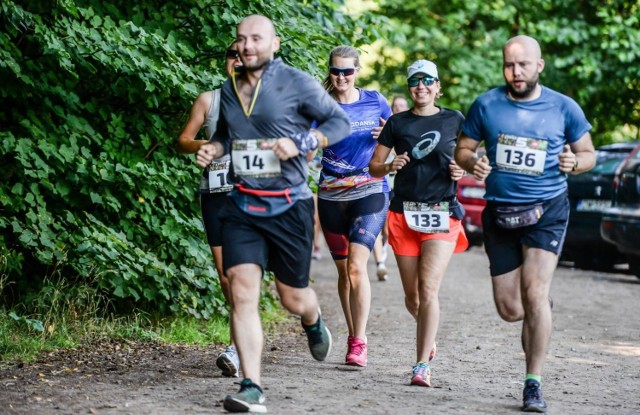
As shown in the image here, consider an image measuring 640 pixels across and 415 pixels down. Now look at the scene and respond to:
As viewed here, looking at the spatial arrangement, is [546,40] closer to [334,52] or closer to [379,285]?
[379,285]

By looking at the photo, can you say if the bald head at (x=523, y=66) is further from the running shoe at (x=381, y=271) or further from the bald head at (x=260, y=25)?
the running shoe at (x=381, y=271)

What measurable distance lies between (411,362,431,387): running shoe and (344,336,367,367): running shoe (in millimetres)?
824

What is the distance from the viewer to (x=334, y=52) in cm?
877

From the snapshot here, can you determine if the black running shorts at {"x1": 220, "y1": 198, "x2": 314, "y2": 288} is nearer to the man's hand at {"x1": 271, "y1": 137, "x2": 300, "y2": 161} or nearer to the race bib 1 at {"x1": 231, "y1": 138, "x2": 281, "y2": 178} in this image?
the race bib 1 at {"x1": 231, "y1": 138, "x2": 281, "y2": 178}

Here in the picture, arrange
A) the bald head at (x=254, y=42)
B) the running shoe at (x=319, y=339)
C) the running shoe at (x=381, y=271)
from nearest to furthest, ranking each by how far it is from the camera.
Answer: the bald head at (x=254, y=42) < the running shoe at (x=319, y=339) < the running shoe at (x=381, y=271)

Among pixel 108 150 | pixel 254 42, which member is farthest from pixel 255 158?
pixel 108 150

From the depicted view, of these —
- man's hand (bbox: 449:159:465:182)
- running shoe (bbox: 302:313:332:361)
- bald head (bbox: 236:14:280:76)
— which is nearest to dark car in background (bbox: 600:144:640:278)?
man's hand (bbox: 449:159:465:182)

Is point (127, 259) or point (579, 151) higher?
point (579, 151)

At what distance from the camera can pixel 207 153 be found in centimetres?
681

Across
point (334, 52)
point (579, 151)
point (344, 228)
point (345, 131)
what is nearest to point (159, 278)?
point (344, 228)

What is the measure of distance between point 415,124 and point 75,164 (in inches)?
107

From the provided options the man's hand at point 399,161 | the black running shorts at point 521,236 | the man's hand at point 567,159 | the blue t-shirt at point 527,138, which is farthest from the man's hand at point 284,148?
the man's hand at point 567,159

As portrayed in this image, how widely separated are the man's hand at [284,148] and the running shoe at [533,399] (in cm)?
188

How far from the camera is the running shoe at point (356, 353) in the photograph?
8.53 meters
